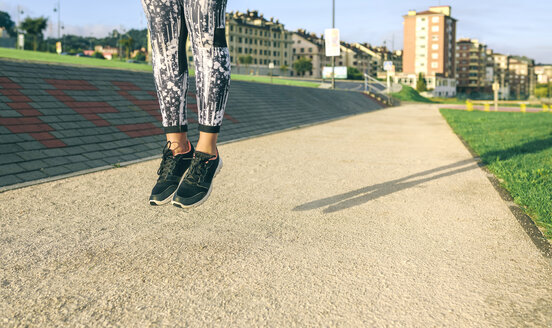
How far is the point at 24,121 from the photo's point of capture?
5.88m

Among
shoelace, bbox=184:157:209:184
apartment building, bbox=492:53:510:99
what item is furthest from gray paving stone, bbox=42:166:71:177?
apartment building, bbox=492:53:510:99

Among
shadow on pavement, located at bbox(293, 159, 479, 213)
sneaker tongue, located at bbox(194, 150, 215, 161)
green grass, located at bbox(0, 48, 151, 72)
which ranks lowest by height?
shadow on pavement, located at bbox(293, 159, 479, 213)

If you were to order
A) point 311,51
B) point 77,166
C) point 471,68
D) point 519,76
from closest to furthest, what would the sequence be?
point 77,166
point 311,51
point 471,68
point 519,76

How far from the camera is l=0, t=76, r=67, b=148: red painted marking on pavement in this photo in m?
5.61

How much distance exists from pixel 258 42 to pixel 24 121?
361 ft

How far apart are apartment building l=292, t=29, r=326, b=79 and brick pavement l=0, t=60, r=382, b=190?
114 metres

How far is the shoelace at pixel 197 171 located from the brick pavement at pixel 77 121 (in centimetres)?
268

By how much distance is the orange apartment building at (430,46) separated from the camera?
109 metres

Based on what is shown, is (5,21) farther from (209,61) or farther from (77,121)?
(209,61)

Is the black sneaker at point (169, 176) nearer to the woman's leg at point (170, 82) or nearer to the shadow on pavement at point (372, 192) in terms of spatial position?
the woman's leg at point (170, 82)

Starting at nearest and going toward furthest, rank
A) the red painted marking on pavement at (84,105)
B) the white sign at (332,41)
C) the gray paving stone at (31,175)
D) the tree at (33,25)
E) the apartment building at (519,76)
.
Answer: the gray paving stone at (31,175), the red painted marking on pavement at (84,105), the white sign at (332,41), the tree at (33,25), the apartment building at (519,76)

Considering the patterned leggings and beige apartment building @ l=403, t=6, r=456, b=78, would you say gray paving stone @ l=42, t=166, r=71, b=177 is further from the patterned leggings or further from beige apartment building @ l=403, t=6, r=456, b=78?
beige apartment building @ l=403, t=6, r=456, b=78

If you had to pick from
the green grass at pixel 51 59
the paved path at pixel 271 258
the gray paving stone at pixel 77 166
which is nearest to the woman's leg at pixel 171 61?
the paved path at pixel 271 258

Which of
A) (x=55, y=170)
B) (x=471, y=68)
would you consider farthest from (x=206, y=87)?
(x=471, y=68)
